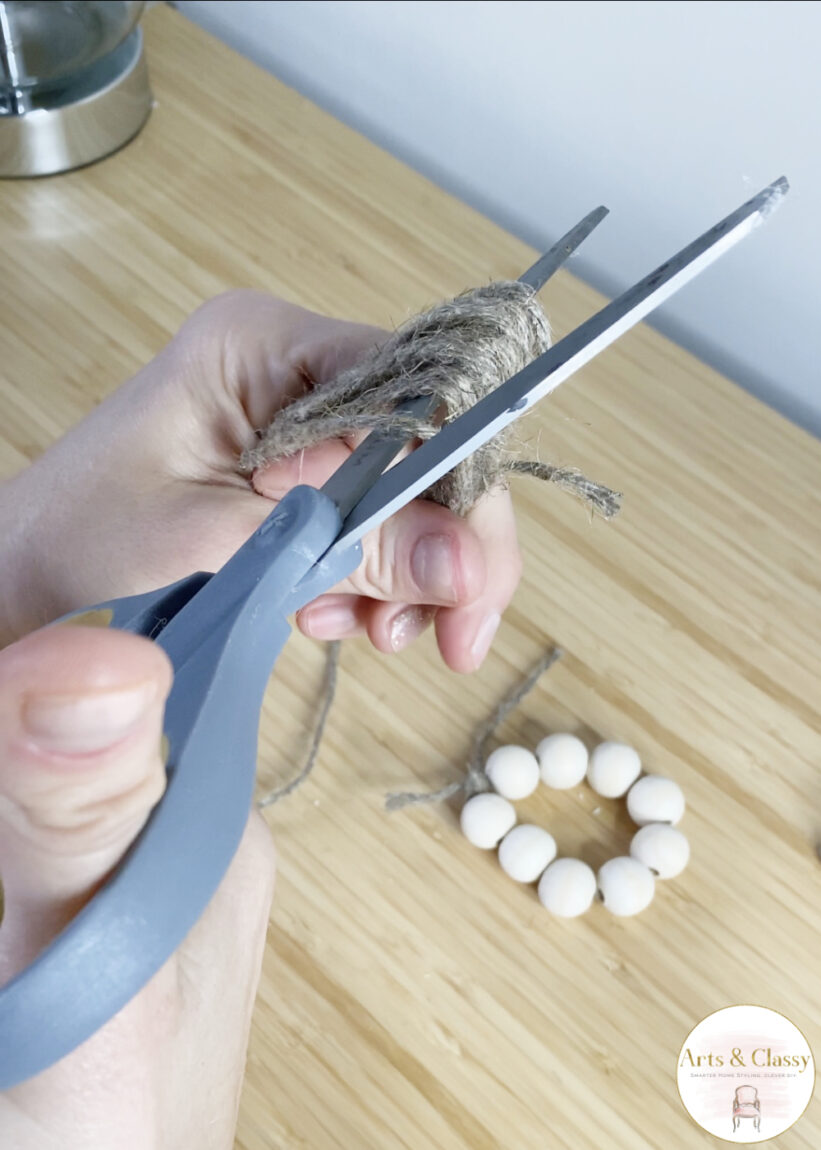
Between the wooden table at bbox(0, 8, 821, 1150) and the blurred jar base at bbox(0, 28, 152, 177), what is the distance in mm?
16

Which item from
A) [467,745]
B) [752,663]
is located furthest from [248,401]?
[752,663]

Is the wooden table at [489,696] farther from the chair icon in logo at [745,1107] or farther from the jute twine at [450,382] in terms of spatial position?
the jute twine at [450,382]

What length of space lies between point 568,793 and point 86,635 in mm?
389

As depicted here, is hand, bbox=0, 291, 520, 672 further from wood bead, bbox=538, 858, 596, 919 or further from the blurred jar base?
the blurred jar base

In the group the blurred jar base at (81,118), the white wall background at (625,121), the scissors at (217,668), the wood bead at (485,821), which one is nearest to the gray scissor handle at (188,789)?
the scissors at (217,668)

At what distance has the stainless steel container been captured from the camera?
0.76 m

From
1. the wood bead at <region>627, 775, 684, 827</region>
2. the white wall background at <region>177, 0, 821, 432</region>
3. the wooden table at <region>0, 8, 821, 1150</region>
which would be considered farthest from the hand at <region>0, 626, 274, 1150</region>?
the white wall background at <region>177, 0, 821, 432</region>

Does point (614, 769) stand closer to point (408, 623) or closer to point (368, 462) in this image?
point (408, 623)

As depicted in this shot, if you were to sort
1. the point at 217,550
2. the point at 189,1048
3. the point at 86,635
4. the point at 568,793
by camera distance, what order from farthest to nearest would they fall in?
the point at 568,793 < the point at 217,550 < the point at 189,1048 < the point at 86,635

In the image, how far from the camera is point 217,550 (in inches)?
19.2

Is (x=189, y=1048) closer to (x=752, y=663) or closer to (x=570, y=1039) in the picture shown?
(x=570, y=1039)

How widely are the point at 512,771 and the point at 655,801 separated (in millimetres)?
75

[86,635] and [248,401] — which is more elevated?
[86,635]

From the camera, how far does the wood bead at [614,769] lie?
572 mm
